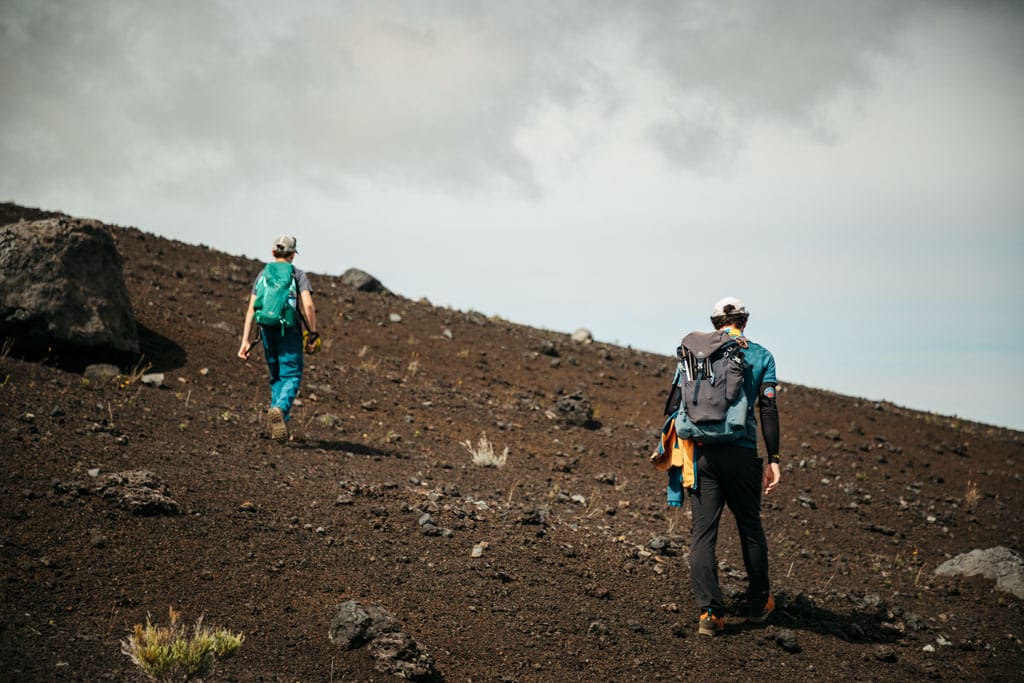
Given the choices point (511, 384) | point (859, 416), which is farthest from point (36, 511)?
point (859, 416)

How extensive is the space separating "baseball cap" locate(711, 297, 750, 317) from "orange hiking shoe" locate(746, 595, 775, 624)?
2436mm

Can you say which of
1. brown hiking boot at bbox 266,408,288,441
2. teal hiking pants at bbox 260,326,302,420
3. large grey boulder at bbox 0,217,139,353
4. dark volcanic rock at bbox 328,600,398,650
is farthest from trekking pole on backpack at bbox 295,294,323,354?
dark volcanic rock at bbox 328,600,398,650

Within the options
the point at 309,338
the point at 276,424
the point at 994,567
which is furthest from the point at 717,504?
the point at 994,567

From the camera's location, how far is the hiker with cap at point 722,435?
5652mm

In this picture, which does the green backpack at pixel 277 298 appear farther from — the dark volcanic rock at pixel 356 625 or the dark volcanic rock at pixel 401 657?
the dark volcanic rock at pixel 401 657

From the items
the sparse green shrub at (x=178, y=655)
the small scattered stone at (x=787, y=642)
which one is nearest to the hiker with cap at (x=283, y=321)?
the sparse green shrub at (x=178, y=655)

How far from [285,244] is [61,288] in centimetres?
342

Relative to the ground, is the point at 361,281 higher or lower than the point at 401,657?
higher

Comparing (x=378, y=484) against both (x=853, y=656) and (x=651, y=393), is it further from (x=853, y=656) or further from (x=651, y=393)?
(x=651, y=393)

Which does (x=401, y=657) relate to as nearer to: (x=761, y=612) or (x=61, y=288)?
(x=761, y=612)

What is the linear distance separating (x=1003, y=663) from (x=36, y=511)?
816 cm

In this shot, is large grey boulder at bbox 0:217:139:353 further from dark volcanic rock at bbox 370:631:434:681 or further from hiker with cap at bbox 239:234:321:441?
dark volcanic rock at bbox 370:631:434:681

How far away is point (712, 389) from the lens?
18.6ft

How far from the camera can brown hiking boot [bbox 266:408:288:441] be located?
8.27 m
